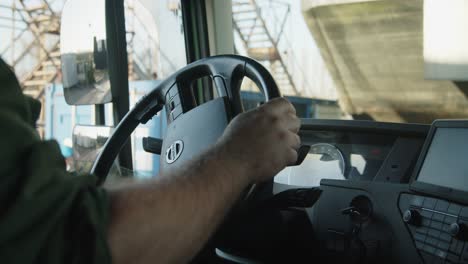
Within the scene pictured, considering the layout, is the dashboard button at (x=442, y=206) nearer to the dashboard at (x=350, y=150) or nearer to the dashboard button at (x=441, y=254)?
the dashboard button at (x=441, y=254)

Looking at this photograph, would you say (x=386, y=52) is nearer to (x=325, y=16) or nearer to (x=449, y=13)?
(x=325, y=16)

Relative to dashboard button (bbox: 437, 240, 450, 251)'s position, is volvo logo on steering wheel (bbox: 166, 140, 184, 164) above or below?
above

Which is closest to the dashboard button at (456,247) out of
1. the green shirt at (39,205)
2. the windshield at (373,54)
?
the green shirt at (39,205)

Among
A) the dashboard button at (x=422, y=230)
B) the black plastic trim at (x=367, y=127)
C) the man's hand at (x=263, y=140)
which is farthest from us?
the black plastic trim at (x=367, y=127)

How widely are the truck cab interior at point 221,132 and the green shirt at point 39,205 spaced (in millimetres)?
179

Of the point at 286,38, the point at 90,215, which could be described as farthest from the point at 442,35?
the point at 90,215

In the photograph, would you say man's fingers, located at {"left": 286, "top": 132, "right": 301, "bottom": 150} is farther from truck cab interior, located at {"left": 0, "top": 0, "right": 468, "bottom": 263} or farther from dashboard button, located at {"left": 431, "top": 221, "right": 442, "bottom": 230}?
dashboard button, located at {"left": 431, "top": 221, "right": 442, "bottom": 230}

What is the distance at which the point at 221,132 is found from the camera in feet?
3.38

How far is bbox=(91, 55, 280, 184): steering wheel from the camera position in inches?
40.9

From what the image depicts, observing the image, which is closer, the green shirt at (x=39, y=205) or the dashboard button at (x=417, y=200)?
the green shirt at (x=39, y=205)

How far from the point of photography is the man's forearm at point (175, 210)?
1.90 ft

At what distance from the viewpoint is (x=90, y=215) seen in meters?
0.53

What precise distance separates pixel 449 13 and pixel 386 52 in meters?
2.85

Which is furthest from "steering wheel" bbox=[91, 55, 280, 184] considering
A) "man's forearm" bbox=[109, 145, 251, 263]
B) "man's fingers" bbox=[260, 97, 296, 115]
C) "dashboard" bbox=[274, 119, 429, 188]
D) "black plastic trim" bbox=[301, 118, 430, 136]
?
"black plastic trim" bbox=[301, 118, 430, 136]
